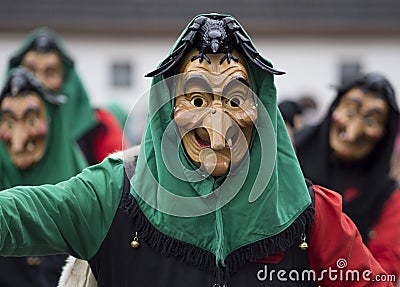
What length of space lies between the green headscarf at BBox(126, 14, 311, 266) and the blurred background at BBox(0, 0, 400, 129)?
84.6ft

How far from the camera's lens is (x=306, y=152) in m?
6.21

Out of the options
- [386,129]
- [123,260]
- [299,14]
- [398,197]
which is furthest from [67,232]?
[299,14]

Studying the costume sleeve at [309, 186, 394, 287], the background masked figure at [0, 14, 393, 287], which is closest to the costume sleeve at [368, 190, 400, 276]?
the costume sleeve at [309, 186, 394, 287]

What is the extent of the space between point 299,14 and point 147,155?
2708cm

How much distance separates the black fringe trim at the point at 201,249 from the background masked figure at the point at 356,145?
2388 mm

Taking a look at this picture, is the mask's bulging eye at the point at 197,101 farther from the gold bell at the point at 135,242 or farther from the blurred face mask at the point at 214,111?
the gold bell at the point at 135,242

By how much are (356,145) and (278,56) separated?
2426 cm

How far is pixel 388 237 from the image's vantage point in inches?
210

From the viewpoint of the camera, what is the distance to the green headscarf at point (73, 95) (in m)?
7.54

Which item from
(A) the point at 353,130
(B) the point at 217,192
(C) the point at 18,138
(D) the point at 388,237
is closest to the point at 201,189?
(B) the point at 217,192

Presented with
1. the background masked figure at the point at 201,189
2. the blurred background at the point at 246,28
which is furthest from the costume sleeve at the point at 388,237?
the blurred background at the point at 246,28

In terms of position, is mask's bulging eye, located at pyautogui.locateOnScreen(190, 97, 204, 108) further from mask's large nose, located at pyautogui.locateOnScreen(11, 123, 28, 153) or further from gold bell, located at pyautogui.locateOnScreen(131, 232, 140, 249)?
mask's large nose, located at pyautogui.locateOnScreen(11, 123, 28, 153)

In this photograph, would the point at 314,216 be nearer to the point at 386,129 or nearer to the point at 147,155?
the point at 147,155

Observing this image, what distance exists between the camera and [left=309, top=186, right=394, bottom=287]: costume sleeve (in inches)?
139
